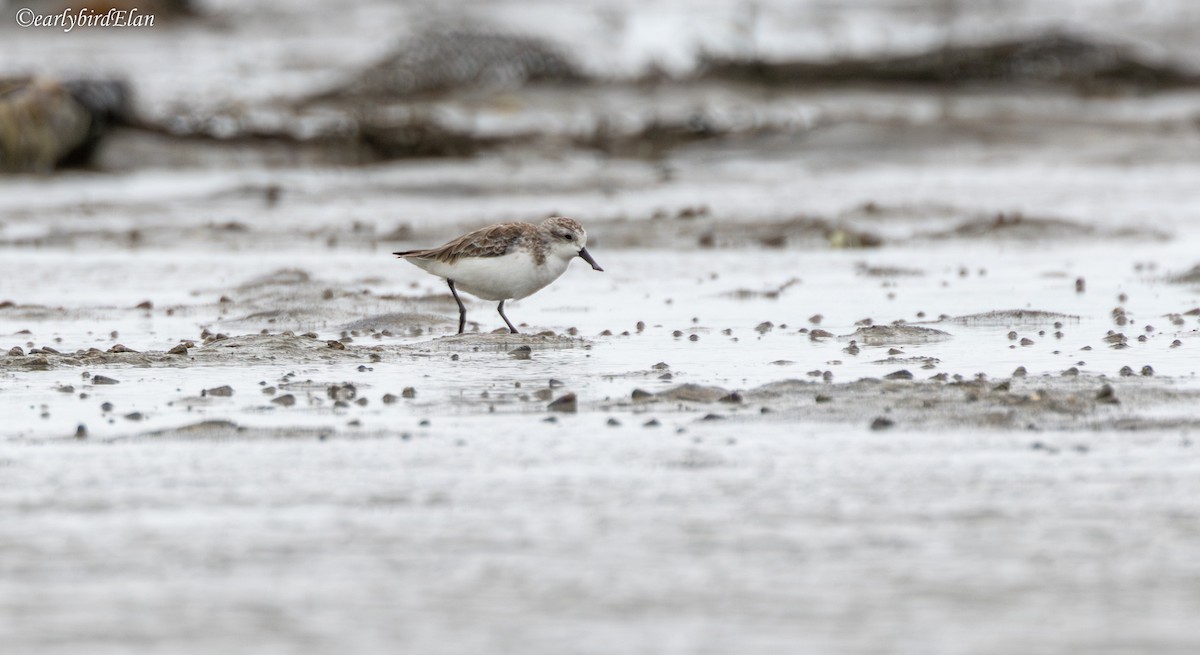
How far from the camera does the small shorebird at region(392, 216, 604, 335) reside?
9211 millimetres

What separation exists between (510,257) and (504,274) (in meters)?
0.09

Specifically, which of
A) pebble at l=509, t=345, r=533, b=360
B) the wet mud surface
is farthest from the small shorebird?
pebble at l=509, t=345, r=533, b=360

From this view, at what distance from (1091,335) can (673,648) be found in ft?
17.9

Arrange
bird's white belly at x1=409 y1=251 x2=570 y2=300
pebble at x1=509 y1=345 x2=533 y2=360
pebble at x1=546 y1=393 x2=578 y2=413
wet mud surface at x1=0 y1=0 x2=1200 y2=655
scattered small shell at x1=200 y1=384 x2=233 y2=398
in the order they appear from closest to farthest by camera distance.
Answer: wet mud surface at x1=0 y1=0 x2=1200 y2=655
pebble at x1=546 y1=393 x2=578 y2=413
scattered small shell at x1=200 y1=384 x2=233 y2=398
pebble at x1=509 y1=345 x2=533 y2=360
bird's white belly at x1=409 y1=251 x2=570 y2=300

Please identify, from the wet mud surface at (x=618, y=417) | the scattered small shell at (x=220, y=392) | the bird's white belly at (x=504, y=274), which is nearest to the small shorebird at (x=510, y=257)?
the bird's white belly at (x=504, y=274)

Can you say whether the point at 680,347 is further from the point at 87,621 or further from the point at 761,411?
the point at 87,621

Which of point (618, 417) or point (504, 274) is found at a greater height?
A: point (504, 274)

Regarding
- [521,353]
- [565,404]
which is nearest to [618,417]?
[565,404]

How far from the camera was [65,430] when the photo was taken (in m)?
6.72

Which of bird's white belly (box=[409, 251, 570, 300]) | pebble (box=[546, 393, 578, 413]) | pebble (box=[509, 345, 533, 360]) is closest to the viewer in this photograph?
pebble (box=[546, 393, 578, 413])

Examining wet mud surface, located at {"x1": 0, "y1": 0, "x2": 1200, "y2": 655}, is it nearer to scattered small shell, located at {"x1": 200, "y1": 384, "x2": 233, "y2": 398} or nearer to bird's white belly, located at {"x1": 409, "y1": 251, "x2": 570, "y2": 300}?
scattered small shell, located at {"x1": 200, "y1": 384, "x2": 233, "y2": 398}

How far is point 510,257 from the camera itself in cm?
920

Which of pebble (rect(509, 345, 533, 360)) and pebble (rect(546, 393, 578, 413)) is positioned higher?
pebble (rect(509, 345, 533, 360))

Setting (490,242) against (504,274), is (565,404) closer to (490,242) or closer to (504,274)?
(504,274)
